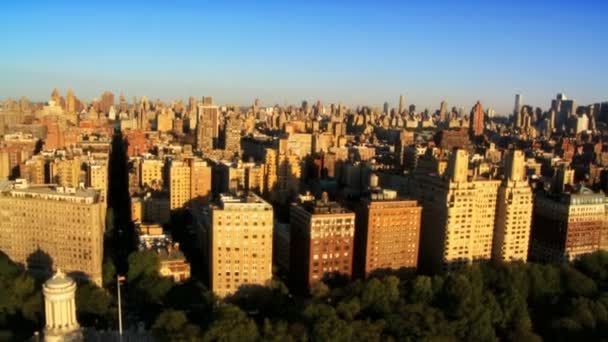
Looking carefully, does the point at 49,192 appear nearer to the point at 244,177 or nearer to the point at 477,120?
the point at 244,177

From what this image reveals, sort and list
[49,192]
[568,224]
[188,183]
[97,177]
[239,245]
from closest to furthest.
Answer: [239,245], [49,192], [568,224], [97,177], [188,183]

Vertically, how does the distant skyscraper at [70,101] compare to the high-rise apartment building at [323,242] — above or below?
above

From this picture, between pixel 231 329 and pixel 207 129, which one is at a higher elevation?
pixel 207 129

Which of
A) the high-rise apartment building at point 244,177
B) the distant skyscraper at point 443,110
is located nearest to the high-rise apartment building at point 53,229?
the high-rise apartment building at point 244,177

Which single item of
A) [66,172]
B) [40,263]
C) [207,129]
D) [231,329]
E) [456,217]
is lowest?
[40,263]

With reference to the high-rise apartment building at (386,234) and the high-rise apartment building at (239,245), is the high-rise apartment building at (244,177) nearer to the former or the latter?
the high-rise apartment building at (386,234)

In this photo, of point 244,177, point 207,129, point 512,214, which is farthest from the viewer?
point 207,129

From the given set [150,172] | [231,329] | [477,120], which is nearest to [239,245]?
[231,329]

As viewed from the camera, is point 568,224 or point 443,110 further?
point 443,110
